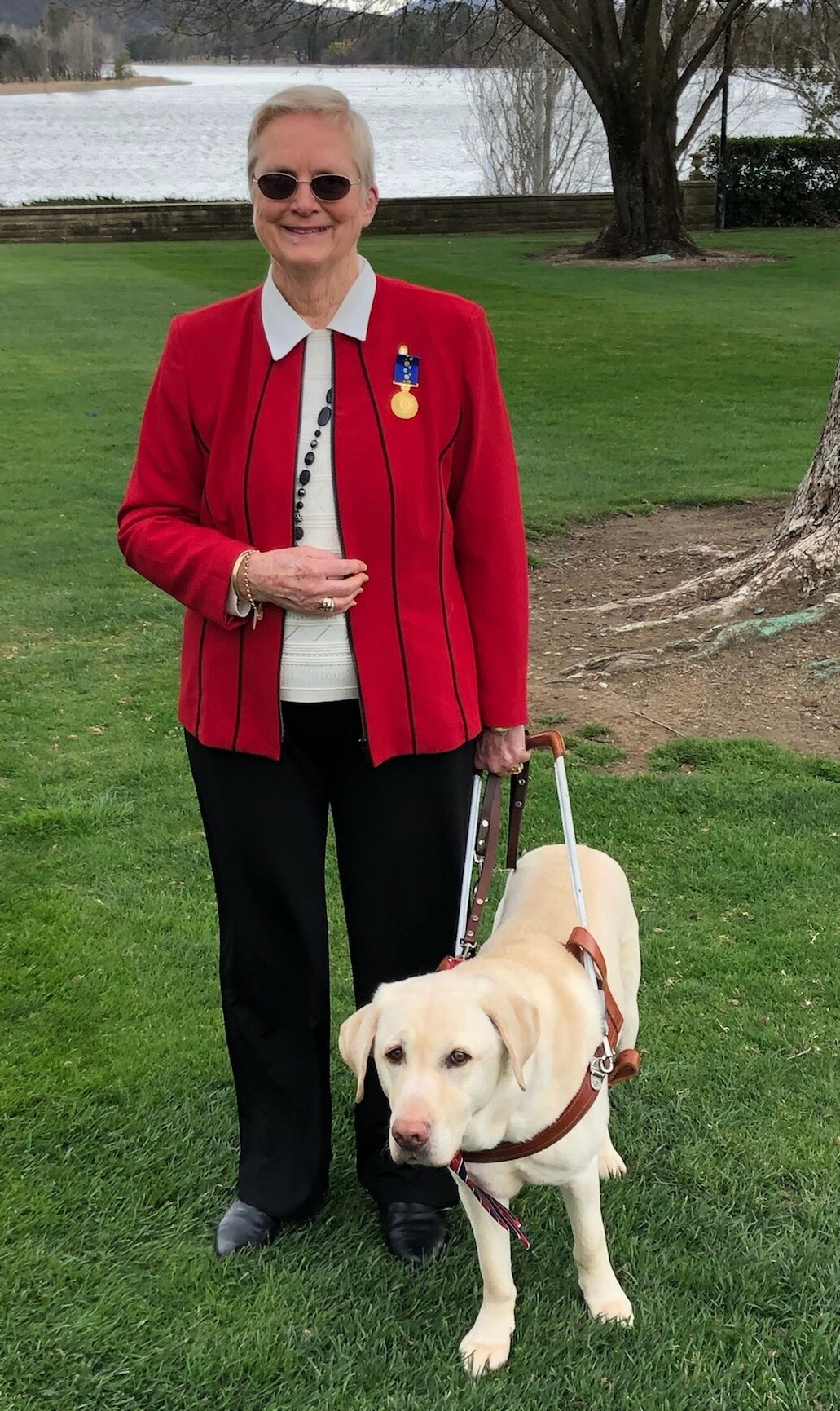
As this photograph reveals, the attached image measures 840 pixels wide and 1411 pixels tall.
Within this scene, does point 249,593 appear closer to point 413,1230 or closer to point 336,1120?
point 413,1230

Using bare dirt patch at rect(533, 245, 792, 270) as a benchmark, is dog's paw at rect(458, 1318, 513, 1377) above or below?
below

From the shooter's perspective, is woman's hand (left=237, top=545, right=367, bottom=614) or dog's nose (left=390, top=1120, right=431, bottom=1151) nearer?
dog's nose (left=390, top=1120, right=431, bottom=1151)

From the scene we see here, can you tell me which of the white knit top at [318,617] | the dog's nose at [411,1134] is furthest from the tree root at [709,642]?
the dog's nose at [411,1134]

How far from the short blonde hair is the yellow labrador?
5.23 ft

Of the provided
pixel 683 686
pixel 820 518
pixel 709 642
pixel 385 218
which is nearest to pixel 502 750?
pixel 683 686

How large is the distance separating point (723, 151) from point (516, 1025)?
29249 millimetres

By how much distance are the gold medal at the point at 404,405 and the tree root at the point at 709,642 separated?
379 centimetres

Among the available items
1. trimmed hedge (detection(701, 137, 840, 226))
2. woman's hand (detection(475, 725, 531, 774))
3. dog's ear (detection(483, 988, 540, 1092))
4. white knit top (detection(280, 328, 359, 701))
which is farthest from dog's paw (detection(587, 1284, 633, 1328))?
trimmed hedge (detection(701, 137, 840, 226))

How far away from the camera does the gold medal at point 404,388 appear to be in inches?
93.7

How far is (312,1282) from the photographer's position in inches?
107

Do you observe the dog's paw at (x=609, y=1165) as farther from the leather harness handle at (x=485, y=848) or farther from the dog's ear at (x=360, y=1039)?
the dog's ear at (x=360, y=1039)

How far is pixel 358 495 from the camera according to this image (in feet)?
7.75

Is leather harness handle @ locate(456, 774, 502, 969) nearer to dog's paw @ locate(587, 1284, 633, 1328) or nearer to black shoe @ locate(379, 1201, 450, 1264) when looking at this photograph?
black shoe @ locate(379, 1201, 450, 1264)

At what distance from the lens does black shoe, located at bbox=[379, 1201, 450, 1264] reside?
2.78 metres
